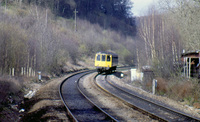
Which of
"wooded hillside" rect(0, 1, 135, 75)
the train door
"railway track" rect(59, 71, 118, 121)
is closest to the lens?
"railway track" rect(59, 71, 118, 121)

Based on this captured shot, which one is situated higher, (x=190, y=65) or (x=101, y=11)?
(x=101, y=11)

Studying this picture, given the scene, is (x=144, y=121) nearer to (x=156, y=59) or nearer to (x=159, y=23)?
(x=156, y=59)

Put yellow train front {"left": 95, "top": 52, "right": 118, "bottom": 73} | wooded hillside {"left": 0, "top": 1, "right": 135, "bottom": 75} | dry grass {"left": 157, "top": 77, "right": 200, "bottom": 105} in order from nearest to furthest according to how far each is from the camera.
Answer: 1. dry grass {"left": 157, "top": 77, "right": 200, "bottom": 105}
2. wooded hillside {"left": 0, "top": 1, "right": 135, "bottom": 75}
3. yellow train front {"left": 95, "top": 52, "right": 118, "bottom": 73}

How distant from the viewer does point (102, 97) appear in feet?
42.4

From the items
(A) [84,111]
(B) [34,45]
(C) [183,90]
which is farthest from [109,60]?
(A) [84,111]

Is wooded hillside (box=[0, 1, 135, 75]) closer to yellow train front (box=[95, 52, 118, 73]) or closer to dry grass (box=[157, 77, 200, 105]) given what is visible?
yellow train front (box=[95, 52, 118, 73])

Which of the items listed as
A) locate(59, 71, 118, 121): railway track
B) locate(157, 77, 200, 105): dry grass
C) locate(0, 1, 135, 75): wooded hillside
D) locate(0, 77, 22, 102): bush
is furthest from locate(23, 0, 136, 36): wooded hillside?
locate(59, 71, 118, 121): railway track

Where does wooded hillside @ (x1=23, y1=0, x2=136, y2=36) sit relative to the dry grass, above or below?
above

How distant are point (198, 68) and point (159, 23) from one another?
10.4 metres

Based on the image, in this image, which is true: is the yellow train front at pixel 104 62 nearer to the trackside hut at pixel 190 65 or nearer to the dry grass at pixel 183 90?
the trackside hut at pixel 190 65

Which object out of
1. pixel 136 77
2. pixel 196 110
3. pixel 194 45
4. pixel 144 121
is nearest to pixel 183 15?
pixel 194 45

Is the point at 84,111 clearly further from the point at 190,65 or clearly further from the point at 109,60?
the point at 109,60

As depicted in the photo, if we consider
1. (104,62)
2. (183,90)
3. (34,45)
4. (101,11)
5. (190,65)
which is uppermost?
(101,11)

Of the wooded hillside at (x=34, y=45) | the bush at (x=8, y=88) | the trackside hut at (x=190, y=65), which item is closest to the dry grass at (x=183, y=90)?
the trackside hut at (x=190, y=65)
